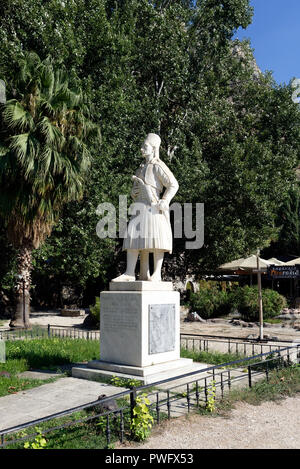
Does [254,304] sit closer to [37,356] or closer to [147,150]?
[37,356]

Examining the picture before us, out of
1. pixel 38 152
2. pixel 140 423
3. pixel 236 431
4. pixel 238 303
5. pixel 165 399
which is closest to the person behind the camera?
pixel 140 423

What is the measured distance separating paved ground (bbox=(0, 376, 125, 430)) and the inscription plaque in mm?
1152

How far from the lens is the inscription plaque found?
26.8ft

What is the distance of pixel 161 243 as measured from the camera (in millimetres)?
8602

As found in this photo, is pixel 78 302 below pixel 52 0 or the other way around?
below

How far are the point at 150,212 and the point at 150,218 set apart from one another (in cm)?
13

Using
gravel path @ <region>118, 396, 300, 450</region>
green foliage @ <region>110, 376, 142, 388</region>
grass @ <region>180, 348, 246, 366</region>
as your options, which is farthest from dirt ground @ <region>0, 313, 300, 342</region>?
gravel path @ <region>118, 396, 300, 450</region>

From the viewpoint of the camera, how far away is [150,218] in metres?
8.66

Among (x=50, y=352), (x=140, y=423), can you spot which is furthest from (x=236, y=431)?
(x=50, y=352)

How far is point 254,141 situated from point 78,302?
14706 millimetres

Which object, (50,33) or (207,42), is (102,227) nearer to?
(50,33)

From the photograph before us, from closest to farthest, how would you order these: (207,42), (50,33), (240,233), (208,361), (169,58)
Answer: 1. (208,361)
2. (50,33)
3. (240,233)
4. (169,58)
5. (207,42)

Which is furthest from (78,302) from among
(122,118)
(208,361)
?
(208,361)

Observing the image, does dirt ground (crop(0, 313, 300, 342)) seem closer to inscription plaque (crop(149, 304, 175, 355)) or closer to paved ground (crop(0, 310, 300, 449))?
inscription plaque (crop(149, 304, 175, 355))
